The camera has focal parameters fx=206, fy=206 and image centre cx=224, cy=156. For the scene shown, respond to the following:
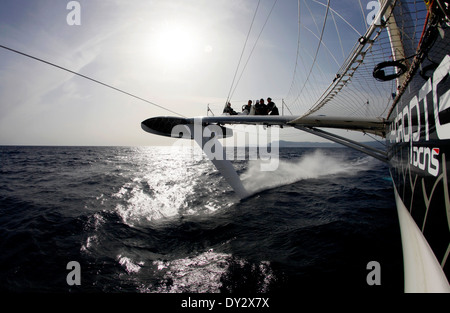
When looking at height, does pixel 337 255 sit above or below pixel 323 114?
below

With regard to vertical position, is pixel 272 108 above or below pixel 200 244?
above

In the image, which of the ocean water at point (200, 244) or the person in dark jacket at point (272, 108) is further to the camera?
the person in dark jacket at point (272, 108)

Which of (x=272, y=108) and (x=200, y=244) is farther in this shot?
(x=272, y=108)

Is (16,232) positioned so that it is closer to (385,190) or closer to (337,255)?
(337,255)

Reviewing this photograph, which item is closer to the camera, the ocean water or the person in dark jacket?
the ocean water

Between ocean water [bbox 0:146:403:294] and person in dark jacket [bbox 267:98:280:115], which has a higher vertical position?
person in dark jacket [bbox 267:98:280:115]

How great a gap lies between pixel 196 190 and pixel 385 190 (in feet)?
34.1

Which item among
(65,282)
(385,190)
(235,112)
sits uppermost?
(235,112)

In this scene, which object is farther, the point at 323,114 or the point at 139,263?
the point at 323,114

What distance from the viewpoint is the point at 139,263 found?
177 inches

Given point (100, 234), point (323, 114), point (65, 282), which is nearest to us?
point (65, 282)

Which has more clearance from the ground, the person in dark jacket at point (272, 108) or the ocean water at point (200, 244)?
the person in dark jacket at point (272, 108)
